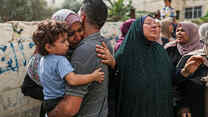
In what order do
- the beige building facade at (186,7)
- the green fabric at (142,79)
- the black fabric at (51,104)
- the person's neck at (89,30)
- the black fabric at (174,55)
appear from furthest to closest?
the beige building facade at (186,7)
the black fabric at (174,55)
the green fabric at (142,79)
the person's neck at (89,30)
the black fabric at (51,104)

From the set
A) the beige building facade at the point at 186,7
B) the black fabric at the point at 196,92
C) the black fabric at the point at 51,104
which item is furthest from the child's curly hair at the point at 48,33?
the beige building facade at the point at 186,7

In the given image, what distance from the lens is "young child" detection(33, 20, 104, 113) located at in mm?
1271


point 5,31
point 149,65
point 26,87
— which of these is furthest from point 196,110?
point 5,31

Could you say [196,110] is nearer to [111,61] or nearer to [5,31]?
[111,61]

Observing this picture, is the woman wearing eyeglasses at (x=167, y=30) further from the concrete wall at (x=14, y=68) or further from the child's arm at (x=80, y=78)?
the child's arm at (x=80, y=78)

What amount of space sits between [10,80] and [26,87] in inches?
26.4

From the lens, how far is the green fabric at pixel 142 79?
1791 millimetres

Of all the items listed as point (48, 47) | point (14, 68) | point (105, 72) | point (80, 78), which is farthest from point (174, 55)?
point (14, 68)

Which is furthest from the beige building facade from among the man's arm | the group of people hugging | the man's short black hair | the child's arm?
the man's arm

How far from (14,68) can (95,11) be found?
166 cm

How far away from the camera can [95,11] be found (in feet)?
4.65

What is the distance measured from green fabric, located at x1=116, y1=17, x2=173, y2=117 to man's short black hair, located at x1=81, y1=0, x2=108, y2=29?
542 millimetres

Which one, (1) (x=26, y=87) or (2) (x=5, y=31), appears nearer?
(1) (x=26, y=87)

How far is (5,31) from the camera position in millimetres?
2438
